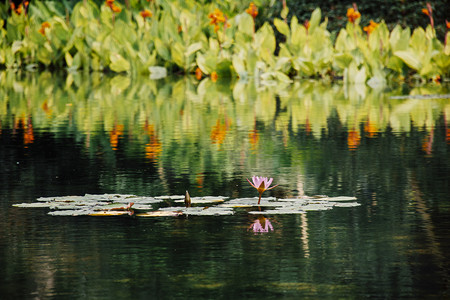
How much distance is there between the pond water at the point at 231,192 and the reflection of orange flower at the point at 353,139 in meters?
0.02

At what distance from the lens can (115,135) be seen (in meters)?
8.59

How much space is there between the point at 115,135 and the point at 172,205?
3.53 meters

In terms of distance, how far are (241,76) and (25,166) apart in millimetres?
9816

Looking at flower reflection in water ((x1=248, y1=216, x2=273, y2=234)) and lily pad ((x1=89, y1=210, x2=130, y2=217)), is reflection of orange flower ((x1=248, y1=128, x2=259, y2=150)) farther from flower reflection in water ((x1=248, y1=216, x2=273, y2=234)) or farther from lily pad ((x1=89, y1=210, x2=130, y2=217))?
flower reflection in water ((x1=248, y1=216, x2=273, y2=234))

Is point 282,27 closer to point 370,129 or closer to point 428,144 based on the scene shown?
point 370,129

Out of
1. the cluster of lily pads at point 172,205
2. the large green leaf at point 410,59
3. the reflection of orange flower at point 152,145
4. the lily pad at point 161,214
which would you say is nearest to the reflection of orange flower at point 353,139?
the reflection of orange flower at point 152,145

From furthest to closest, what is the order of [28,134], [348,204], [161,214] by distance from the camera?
[28,134] → [348,204] → [161,214]

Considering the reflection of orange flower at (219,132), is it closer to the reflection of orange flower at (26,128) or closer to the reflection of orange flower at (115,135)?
the reflection of orange flower at (115,135)

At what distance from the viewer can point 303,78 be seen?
16312 millimetres

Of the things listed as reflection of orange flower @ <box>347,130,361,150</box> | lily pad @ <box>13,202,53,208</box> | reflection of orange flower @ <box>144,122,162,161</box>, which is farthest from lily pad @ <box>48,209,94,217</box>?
reflection of orange flower @ <box>347,130,361,150</box>

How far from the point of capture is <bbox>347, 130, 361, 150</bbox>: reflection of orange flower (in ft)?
24.9

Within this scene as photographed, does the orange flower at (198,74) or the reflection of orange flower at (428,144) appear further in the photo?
the orange flower at (198,74)

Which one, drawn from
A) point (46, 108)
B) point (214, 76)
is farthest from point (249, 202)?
point (214, 76)

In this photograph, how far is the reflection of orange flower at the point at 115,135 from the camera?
7952 millimetres
